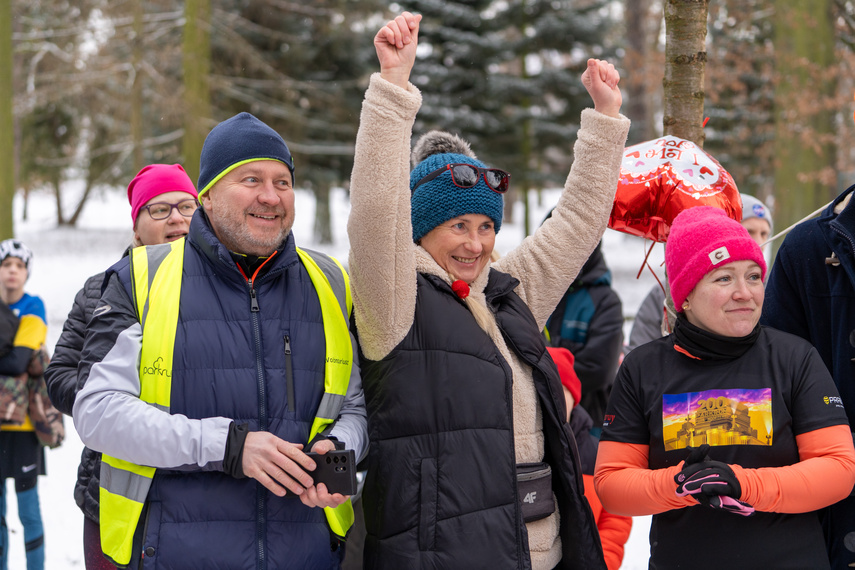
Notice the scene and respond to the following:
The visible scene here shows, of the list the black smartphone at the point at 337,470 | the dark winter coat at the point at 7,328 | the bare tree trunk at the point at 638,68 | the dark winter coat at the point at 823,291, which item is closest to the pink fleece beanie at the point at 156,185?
the dark winter coat at the point at 7,328

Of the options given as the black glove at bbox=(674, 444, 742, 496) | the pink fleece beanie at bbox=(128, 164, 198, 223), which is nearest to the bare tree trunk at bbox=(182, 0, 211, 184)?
the pink fleece beanie at bbox=(128, 164, 198, 223)

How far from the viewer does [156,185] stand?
3.60 metres

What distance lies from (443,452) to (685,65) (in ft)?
6.66

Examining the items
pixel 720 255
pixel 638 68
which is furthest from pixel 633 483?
pixel 638 68

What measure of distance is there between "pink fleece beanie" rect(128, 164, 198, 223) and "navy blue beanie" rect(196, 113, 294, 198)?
1.33m

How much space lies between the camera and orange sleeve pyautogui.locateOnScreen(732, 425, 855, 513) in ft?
6.64

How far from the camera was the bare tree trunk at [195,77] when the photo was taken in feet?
40.7

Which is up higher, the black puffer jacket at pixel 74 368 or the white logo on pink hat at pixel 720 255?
the white logo on pink hat at pixel 720 255

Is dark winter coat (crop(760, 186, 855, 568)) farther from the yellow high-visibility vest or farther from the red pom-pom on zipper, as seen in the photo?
the yellow high-visibility vest

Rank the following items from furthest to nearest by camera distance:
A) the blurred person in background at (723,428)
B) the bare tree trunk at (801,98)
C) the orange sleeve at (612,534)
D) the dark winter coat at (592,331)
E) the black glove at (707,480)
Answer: the bare tree trunk at (801,98), the dark winter coat at (592,331), the orange sleeve at (612,534), the blurred person in background at (723,428), the black glove at (707,480)

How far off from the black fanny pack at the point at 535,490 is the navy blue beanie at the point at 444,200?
0.78 m

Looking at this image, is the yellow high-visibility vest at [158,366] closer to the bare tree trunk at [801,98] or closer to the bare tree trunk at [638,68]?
the bare tree trunk at [801,98]

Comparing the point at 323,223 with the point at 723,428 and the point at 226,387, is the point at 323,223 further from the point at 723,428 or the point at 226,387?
the point at 723,428

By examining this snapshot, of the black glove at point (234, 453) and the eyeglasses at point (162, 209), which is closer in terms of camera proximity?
the black glove at point (234, 453)
